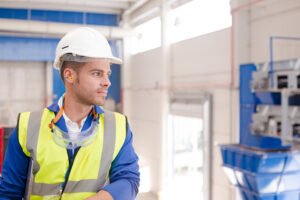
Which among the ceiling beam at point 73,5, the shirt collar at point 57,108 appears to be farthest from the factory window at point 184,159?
the shirt collar at point 57,108

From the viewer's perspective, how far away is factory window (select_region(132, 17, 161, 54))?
7.25 metres

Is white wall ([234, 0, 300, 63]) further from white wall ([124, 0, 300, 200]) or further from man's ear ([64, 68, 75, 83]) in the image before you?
man's ear ([64, 68, 75, 83])

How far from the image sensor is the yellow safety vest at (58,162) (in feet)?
4.76

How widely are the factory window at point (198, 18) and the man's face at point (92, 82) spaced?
3.58 meters

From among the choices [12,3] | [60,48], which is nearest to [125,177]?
[60,48]

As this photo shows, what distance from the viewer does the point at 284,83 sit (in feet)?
10.4

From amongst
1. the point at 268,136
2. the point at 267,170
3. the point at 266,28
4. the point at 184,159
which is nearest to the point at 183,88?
the point at 184,159

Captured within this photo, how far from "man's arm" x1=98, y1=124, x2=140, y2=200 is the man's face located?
0.68 ft

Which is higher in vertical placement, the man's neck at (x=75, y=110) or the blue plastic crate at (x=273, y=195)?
the man's neck at (x=75, y=110)

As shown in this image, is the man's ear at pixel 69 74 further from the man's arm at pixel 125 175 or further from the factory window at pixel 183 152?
the factory window at pixel 183 152

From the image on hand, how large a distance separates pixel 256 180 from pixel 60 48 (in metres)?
2.35

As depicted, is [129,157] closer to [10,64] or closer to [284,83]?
[284,83]

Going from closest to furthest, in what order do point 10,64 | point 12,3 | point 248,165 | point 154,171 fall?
point 248,165
point 154,171
point 12,3
point 10,64

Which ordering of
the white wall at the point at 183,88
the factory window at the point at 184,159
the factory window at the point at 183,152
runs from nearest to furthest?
1. the white wall at the point at 183,88
2. the factory window at the point at 183,152
3. the factory window at the point at 184,159
